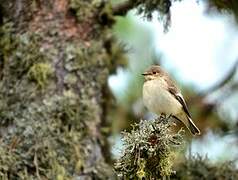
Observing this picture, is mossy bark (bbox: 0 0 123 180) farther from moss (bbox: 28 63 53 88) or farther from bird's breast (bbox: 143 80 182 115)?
bird's breast (bbox: 143 80 182 115)

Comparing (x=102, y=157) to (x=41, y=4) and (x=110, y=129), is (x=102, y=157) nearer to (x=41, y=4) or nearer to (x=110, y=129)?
(x=110, y=129)

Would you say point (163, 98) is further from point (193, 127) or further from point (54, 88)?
point (54, 88)

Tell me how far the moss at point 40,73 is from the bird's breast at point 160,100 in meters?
0.55

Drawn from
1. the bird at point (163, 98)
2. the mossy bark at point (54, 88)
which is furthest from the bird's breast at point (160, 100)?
the mossy bark at point (54, 88)

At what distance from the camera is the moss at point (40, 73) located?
12.1ft

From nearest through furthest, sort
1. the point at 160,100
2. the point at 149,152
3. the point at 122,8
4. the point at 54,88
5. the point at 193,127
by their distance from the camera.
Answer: the point at 149,152 < the point at 160,100 < the point at 193,127 < the point at 54,88 < the point at 122,8

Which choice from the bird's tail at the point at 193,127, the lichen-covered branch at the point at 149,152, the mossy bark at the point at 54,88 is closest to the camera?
the lichen-covered branch at the point at 149,152

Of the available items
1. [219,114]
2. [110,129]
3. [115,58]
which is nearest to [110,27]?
[115,58]

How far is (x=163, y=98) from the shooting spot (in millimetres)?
3516

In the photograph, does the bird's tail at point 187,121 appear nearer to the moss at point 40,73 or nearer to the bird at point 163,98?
the bird at point 163,98

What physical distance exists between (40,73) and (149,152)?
1.23m

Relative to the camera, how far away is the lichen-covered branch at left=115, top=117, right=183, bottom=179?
8.64ft

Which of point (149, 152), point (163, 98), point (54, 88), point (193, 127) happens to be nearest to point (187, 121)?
point (193, 127)

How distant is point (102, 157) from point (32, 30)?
817mm
